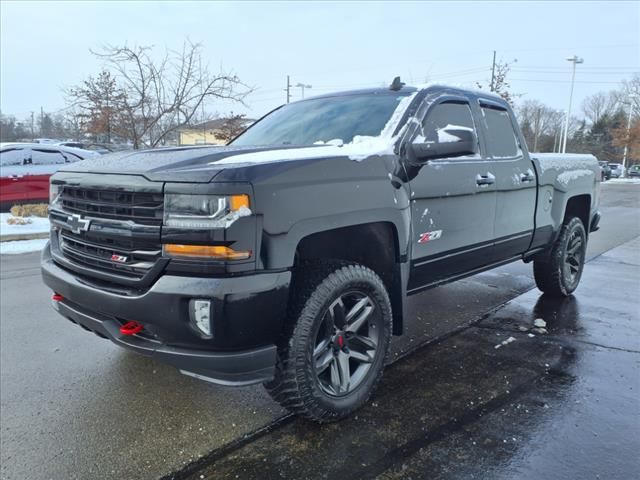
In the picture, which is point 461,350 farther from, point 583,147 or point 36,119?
point 36,119

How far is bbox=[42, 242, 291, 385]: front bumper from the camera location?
7.29 ft

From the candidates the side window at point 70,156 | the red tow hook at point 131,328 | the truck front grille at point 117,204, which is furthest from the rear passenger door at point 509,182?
the side window at point 70,156

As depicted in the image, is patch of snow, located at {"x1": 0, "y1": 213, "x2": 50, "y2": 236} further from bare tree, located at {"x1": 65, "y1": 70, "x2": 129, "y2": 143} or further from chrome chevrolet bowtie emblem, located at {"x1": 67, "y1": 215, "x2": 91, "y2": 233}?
chrome chevrolet bowtie emblem, located at {"x1": 67, "y1": 215, "x2": 91, "y2": 233}

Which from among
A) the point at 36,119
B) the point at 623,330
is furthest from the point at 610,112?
the point at 36,119

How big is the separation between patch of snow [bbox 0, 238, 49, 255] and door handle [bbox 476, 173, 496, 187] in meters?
7.16

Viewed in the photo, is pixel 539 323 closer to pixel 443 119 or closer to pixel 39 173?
pixel 443 119

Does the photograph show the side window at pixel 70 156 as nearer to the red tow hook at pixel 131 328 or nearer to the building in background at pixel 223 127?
the building in background at pixel 223 127

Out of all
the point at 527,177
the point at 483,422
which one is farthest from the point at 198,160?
the point at 527,177

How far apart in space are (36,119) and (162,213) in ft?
311

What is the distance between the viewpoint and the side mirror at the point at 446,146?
300 cm

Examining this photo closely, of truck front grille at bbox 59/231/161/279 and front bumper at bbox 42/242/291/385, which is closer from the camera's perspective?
front bumper at bbox 42/242/291/385

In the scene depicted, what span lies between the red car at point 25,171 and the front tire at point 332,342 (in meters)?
10.2

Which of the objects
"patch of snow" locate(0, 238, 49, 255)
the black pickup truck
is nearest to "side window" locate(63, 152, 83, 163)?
"patch of snow" locate(0, 238, 49, 255)

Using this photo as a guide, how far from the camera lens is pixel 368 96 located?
12.2 ft
